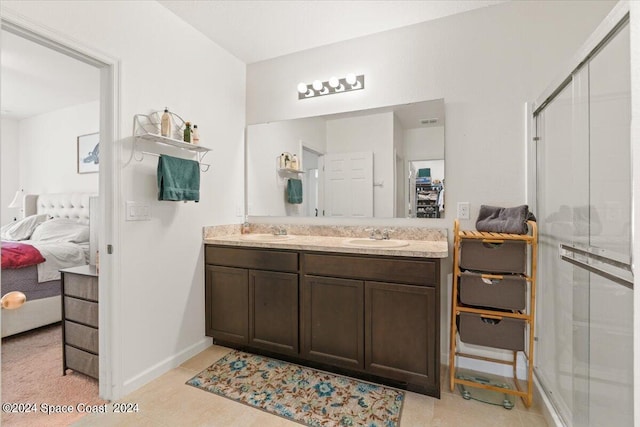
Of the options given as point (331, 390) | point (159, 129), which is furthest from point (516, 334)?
point (159, 129)

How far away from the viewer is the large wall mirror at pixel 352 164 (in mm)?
2309

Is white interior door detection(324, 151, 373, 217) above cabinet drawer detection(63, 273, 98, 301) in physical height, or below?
above

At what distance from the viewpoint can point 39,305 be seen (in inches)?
110

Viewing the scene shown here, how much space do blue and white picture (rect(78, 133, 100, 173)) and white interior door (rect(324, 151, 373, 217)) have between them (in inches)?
134

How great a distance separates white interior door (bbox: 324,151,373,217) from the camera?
2.47 m

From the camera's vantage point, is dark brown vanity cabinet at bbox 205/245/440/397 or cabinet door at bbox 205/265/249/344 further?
cabinet door at bbox 205/265/249/344

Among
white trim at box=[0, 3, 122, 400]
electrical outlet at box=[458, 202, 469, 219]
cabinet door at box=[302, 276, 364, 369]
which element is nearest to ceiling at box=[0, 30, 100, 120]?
white trim at box=[0, 3, 122, 400]

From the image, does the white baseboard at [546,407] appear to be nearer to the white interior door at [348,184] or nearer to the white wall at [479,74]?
the white wall at [479,74]

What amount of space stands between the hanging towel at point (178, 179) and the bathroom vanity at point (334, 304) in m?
0.47

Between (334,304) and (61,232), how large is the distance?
353 cm

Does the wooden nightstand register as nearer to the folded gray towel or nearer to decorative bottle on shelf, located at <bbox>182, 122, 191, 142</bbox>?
decorative bottle on shelf, located at <bbox>182, 122, 191, 142</bbox>

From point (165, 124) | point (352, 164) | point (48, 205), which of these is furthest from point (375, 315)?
point (48, 205)

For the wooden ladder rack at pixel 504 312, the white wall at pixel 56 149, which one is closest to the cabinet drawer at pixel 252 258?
the wooden ladder rack at pixel 504 312

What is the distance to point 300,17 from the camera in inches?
88.3
